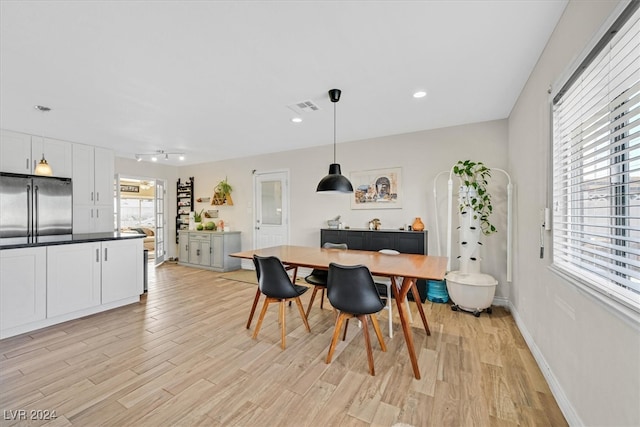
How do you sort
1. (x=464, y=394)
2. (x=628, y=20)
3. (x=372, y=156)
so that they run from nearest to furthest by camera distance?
(x=628, y=20) < (x=464, y=394) < (x=372, y=156)

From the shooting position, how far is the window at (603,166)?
109 centimetres

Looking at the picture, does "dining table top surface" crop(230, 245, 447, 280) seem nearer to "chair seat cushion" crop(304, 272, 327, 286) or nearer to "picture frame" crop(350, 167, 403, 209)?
"chair seat cushion" crop(304, 272, 327, 286)

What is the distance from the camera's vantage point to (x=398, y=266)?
2283 millimetres

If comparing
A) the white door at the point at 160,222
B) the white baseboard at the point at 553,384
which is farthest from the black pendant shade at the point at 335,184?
the white door at the point at 160,222

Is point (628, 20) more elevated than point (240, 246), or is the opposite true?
point (628, 20)

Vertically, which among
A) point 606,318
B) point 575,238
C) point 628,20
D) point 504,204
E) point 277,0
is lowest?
point 606,318

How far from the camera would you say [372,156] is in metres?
4.38

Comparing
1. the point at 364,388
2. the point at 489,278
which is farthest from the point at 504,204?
the point at 364,388

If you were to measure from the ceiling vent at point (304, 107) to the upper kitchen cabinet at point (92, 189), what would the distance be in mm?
3714

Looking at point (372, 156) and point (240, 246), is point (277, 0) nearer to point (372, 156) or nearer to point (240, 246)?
point (372, 156)

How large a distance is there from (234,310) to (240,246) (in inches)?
107

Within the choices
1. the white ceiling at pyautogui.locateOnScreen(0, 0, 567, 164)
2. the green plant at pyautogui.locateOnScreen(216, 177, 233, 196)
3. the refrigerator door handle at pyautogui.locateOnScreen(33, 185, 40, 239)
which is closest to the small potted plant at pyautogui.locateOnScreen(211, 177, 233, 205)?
the green plant at pyautogui.locateOnScreen(216, 177, 233, 196)

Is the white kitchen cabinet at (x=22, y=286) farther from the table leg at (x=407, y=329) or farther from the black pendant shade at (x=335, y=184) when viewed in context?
the table leg at (x=407, y=329)

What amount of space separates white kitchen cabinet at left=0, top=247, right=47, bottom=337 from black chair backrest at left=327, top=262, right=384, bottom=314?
319cm
